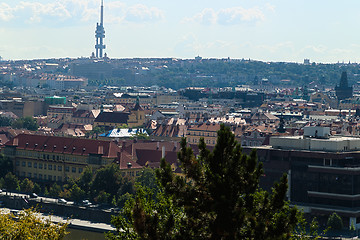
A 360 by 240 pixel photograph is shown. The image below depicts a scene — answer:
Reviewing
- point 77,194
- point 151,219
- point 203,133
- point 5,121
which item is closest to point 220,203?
point 151,219

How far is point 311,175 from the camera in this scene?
64.4m

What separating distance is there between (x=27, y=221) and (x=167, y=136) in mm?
87780

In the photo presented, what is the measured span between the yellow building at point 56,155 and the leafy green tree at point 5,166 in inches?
29.2

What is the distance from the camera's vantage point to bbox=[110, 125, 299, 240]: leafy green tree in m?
25.8

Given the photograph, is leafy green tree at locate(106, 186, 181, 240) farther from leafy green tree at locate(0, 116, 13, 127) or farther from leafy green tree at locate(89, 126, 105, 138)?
leafy green tree at locate(0, 116, 13, 127)

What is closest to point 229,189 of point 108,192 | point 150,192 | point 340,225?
point 150,192

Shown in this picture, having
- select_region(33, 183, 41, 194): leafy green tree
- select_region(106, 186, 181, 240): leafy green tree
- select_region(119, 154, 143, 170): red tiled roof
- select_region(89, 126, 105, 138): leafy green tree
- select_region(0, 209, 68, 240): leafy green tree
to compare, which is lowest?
select_region(89, 126, 105, 138): leafy green tree

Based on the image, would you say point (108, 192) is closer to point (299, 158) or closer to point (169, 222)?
point (299, 158)

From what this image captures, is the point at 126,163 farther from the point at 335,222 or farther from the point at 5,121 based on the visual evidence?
the point at 5,121

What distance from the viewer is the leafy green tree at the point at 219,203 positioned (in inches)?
1017

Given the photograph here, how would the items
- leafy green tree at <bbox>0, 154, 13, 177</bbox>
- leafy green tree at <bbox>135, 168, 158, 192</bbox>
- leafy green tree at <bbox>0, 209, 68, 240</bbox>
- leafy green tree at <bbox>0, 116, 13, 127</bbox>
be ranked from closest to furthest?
leafy green tree at <bbox>0, 209, 68, 240</bbox>
leafy green tree at <bbox>135, 168, 158, 192</bbox>
leafy green tree at <bbox>0, 154, 13, 177</bbox>
leafy green tree at <bbox>0, 116, 13, 127</bbox>

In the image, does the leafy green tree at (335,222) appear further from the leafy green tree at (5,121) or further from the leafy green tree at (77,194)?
the leafy green tree at (5,121)

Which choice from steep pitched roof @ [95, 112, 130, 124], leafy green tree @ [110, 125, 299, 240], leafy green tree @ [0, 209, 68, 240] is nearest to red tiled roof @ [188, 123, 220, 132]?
steep pitched roof @ [95, 112, 130, 124]

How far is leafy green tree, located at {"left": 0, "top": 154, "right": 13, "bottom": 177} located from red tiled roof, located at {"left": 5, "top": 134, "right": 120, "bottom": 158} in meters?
2.06
